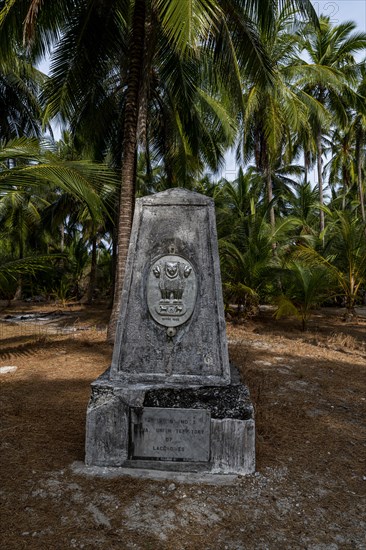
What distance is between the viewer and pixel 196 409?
8.95ft

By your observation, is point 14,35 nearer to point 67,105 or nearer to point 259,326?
point 67,105

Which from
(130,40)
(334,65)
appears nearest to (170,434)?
(130,40)

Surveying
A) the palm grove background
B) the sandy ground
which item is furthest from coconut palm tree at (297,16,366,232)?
the sandy ground

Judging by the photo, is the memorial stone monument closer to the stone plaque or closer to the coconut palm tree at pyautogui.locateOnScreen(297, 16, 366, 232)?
the stone plaque

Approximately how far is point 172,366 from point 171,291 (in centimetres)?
56

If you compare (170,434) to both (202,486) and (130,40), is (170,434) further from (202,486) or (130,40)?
(130,40)

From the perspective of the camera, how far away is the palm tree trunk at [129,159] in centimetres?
695

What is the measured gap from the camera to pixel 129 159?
711 cm

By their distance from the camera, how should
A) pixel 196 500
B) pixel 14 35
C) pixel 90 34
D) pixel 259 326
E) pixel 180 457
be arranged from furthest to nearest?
1. pixel 259 326
2. pixel 90 34
3. pixel 14 35
4. pixel 180 457
5. pixel 196 500

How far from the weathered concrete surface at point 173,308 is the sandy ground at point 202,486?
29.4 inches

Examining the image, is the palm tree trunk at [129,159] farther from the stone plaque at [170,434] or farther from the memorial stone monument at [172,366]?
the stone plaque at [170,434]

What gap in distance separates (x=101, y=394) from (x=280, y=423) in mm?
1839

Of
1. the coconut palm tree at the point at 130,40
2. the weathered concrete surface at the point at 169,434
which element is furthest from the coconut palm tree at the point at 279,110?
the weathered concrete surface at the point at 169,434

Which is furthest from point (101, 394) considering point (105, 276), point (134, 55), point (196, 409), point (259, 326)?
point (105, 276)
